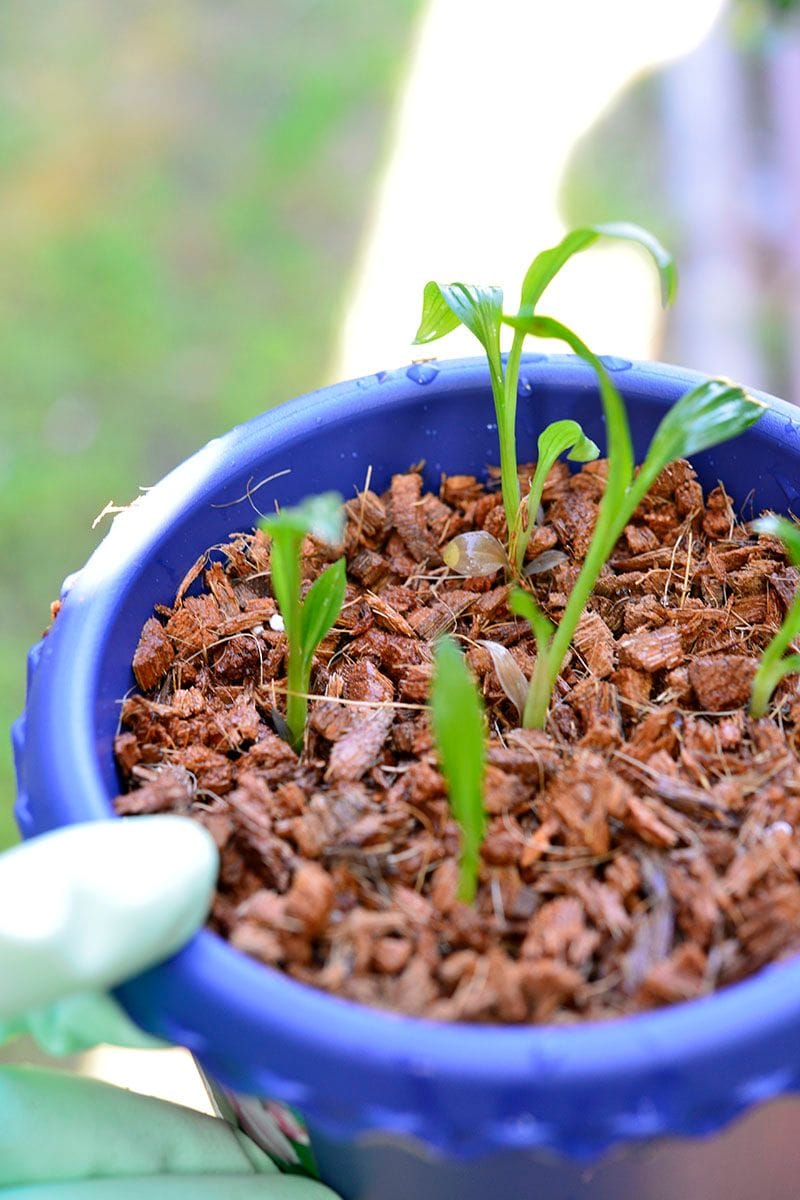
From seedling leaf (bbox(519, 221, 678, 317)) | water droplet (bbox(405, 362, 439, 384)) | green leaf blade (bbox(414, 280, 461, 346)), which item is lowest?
water droplet (bbox(405, 362, 439, 384))

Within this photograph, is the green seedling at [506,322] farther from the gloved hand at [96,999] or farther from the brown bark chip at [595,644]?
the gloved hand at [96,999]

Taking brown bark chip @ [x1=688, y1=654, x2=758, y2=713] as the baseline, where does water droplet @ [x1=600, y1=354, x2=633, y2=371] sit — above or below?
above

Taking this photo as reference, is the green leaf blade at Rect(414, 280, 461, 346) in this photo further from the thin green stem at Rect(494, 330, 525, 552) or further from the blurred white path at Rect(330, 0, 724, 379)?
the blurred white path at Rect(330, 0, 724, 379)

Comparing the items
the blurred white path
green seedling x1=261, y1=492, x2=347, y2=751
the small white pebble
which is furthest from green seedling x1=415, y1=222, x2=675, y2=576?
the blurred white path

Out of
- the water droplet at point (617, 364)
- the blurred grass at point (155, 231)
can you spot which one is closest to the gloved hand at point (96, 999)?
the water droplet at point (617, 364)

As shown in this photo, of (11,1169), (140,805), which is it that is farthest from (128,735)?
(11,1169)

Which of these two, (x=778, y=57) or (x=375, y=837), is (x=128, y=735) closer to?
(x=375, y=837)

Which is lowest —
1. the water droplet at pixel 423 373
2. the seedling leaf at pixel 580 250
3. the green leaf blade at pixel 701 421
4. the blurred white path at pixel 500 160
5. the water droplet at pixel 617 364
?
the green leaf blade at pixel 701 421
